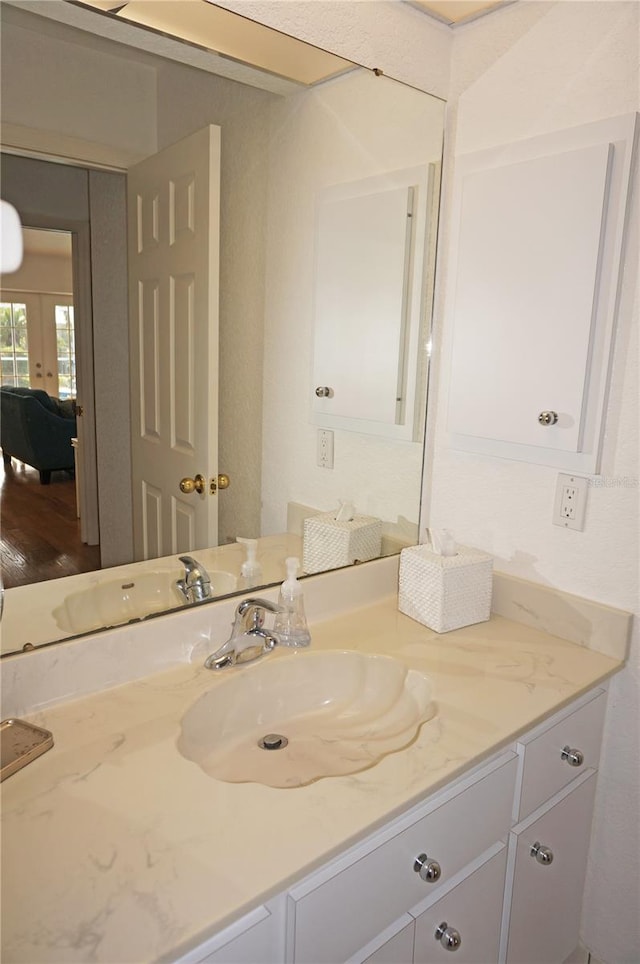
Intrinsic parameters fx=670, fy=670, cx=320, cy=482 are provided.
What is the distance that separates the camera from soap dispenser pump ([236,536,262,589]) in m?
1.45

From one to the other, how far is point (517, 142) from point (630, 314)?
1.54 ft

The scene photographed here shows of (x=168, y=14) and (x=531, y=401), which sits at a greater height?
(x=168, y=14)

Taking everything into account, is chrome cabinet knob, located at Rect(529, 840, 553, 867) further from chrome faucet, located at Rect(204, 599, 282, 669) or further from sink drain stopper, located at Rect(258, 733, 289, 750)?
chrome faucet, located at Rect(204, 599, 282, 669)

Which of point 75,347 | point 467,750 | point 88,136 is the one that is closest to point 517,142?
point 88,136

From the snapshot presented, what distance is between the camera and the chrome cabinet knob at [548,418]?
1414 millimetres

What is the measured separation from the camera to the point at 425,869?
104 cm

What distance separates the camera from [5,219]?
3.10ft

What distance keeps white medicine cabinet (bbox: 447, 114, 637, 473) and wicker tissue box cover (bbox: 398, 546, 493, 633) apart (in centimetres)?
27

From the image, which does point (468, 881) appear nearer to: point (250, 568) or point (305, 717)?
point (305, 717)

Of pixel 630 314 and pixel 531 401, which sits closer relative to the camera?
pixel 630 314

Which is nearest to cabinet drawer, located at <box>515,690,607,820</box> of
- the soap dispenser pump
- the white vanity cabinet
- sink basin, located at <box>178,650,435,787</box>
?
the white vanity cabinet

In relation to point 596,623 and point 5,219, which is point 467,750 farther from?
point 5,219

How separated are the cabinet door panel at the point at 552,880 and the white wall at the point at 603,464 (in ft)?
0.21

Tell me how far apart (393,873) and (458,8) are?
1.76 metres
